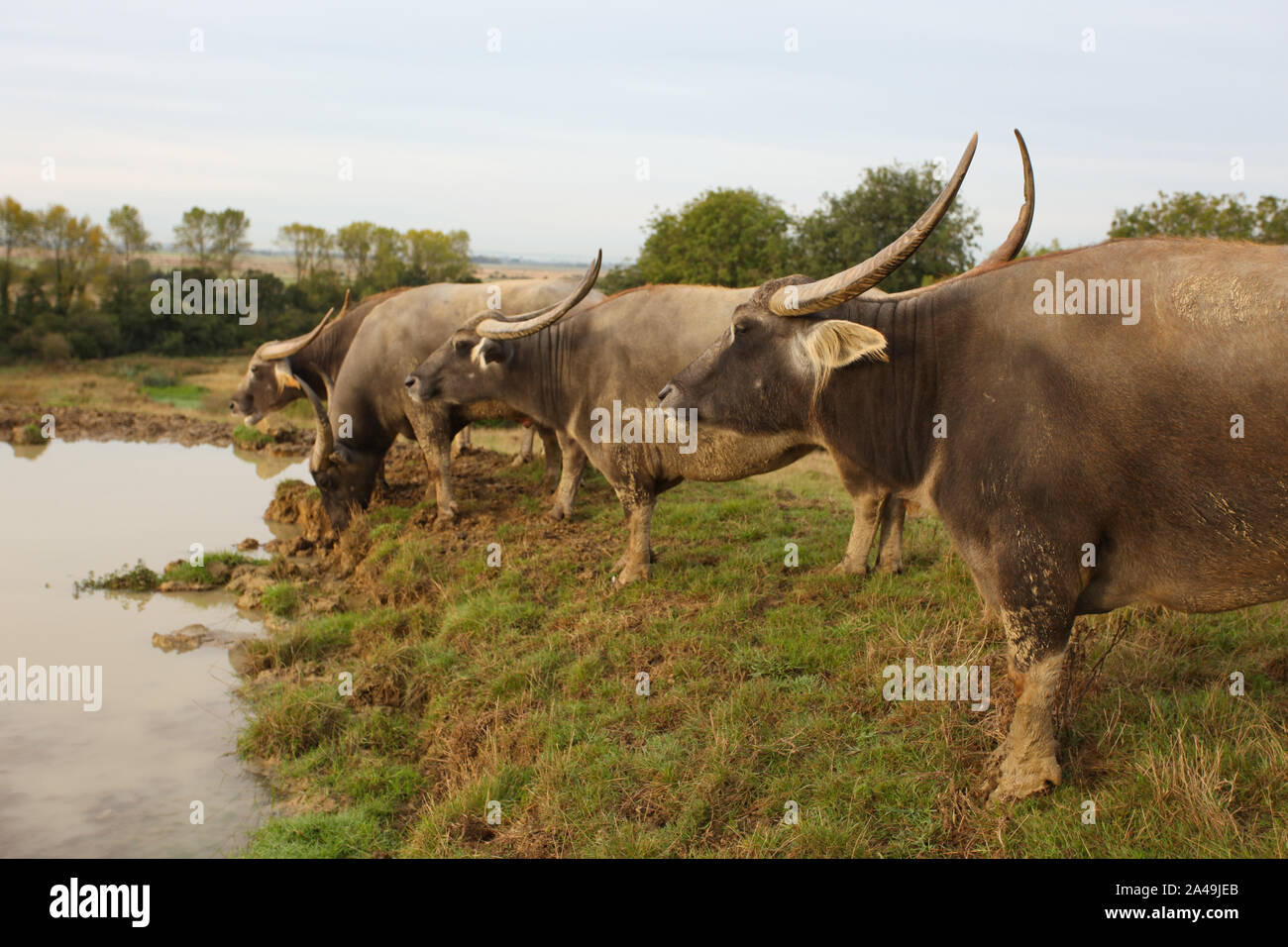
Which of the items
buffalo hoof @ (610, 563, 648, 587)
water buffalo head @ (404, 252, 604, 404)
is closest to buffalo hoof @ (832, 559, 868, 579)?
buffalo hoof @ (610, 563, 648, 587)

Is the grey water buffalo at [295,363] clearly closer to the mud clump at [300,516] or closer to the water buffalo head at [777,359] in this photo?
the mud clump at [300,516]

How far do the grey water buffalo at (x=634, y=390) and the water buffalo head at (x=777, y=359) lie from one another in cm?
127

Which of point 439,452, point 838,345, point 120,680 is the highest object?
point 838,345

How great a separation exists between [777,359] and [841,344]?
466mm

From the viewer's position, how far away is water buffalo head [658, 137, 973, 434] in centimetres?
470

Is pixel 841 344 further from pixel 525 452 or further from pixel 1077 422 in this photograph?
pixel 525 452

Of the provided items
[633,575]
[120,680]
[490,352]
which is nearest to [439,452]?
[490,352]

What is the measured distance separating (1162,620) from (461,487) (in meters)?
7.93

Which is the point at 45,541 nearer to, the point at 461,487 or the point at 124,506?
the point at 124,506

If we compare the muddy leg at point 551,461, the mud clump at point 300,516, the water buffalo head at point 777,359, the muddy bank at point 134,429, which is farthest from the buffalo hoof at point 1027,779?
the muddy bank at point 134,429

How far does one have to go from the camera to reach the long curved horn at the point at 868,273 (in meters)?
3.97

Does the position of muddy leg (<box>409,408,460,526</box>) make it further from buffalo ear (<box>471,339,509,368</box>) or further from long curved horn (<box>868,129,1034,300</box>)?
long curved horn (<box>868,129,1034,300</box>)

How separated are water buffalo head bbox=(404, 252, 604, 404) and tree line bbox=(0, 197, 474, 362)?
22.8m

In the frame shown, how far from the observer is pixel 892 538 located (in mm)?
7465
